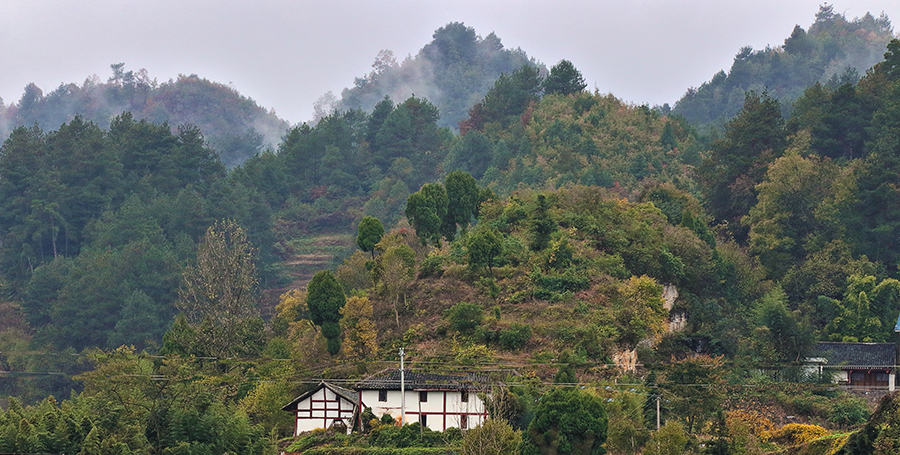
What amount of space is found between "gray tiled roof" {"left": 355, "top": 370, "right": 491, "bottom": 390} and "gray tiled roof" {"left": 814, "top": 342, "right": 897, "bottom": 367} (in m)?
16.2

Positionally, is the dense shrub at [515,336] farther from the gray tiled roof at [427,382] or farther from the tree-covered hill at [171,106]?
the tree-covered hill at [171,106]

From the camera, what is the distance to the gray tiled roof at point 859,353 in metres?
52.0

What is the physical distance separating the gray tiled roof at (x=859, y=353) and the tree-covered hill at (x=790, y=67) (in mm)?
88647

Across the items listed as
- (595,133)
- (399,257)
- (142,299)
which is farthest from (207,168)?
(399,257)

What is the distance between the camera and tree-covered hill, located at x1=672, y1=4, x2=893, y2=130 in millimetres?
148375

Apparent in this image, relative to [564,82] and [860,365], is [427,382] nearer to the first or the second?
[860,365]

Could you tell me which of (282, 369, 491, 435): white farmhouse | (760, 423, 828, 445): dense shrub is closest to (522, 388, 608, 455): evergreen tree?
(282, 369, 491, 435): white farmhouse

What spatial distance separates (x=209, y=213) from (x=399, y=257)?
47.3 m

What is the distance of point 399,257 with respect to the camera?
55.8m

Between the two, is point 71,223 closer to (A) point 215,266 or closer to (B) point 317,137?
(B) point 317,137

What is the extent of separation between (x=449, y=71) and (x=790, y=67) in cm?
5679

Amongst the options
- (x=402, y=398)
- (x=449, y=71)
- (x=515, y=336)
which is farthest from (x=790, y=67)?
(x=402, y=398)

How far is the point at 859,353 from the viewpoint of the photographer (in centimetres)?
5288

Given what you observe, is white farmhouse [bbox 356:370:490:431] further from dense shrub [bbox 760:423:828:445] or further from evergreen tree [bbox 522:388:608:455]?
dense shrub [bbox 760:423:828:445]
